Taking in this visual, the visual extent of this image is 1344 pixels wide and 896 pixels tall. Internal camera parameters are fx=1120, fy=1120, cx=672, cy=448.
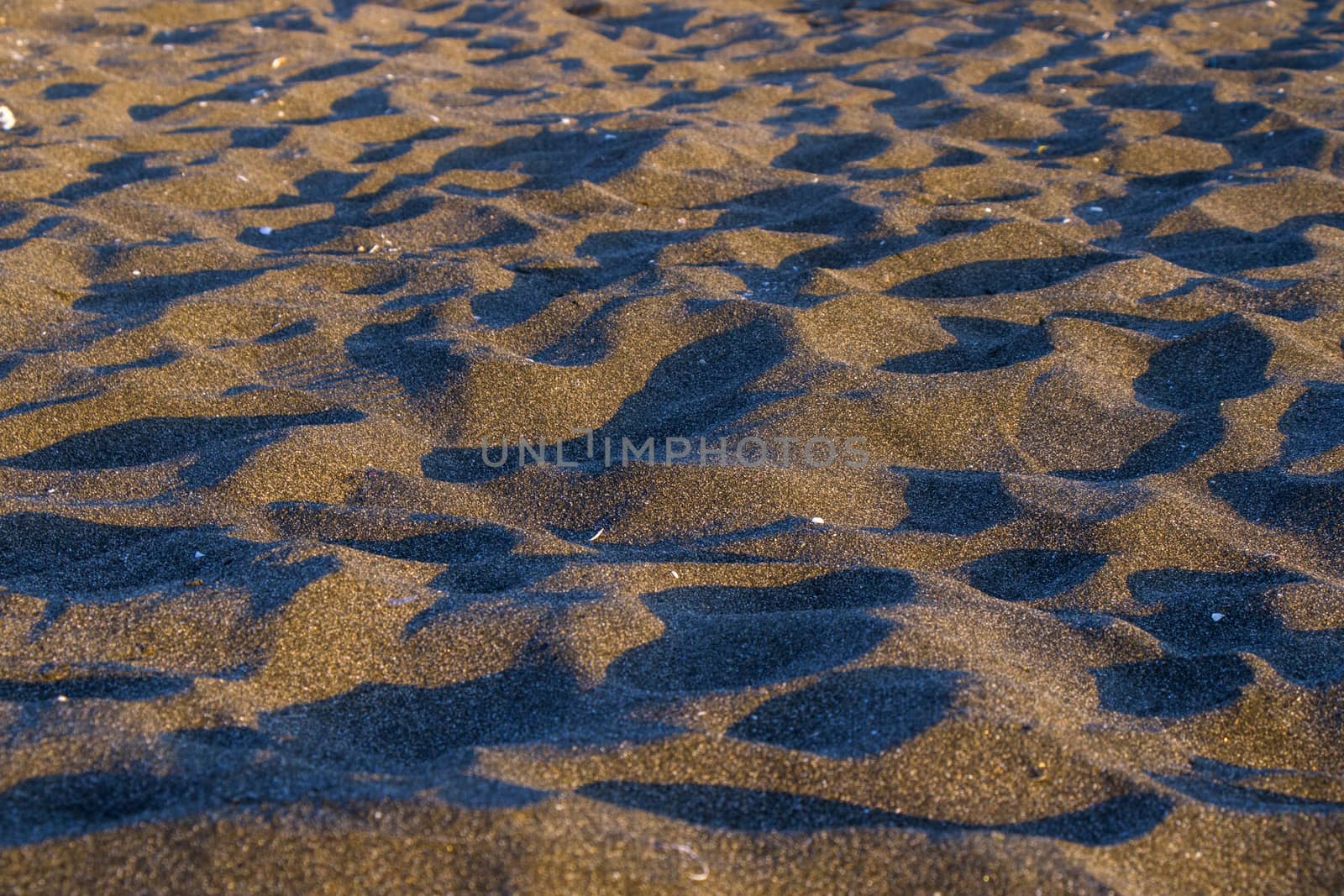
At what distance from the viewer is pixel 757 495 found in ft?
7.93

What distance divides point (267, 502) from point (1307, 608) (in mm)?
2042

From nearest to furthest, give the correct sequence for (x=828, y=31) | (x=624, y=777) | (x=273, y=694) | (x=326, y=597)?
(x=624, y=777) → (x=273, y=694) → (x=326, y=597) → (x=828, y=31)

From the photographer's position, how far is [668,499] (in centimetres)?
241

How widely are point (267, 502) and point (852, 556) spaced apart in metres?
1.21

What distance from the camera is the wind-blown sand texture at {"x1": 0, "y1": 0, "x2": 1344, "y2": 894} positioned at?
1494mm

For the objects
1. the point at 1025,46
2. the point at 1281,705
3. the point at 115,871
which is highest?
the point at 1025,46

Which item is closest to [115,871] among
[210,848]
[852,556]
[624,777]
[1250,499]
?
[210,848]

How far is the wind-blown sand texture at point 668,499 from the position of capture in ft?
4.90

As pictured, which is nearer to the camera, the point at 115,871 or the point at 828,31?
the point at 115,871

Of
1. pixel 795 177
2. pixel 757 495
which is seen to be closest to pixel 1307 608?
pixel 757 495

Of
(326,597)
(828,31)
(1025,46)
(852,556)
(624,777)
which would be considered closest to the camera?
(624,777)

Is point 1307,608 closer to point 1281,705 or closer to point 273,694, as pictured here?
point 1281,705

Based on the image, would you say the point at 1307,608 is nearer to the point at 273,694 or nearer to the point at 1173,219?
the point at 273,694

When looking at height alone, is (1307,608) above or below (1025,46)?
below
